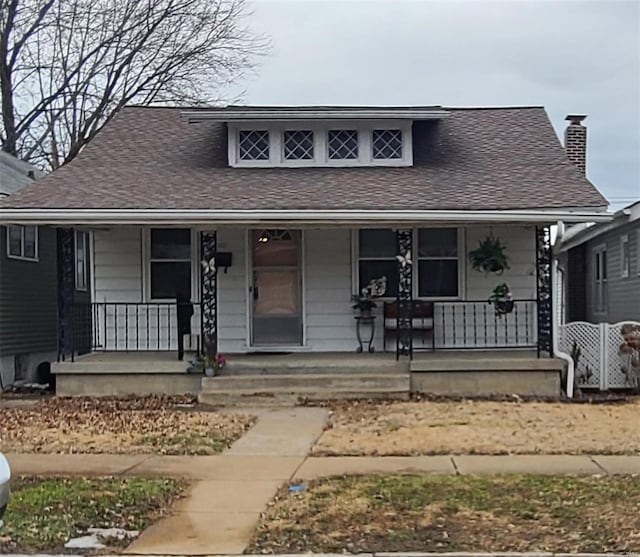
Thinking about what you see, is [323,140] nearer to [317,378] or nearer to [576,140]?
[317,378]

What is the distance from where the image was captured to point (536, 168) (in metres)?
15.6

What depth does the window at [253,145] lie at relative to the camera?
16047 millimetres

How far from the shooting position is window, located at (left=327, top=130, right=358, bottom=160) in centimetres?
1598

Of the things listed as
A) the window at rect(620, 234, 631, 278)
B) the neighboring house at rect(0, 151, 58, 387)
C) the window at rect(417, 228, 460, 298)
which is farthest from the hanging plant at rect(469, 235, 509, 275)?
the neighboring house at rect(0, 151, 58, 387)

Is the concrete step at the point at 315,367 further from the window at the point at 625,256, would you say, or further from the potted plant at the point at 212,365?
the window at the point at 625,256

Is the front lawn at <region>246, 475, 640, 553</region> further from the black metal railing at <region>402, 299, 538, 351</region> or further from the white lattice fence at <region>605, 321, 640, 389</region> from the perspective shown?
the black metal railing at <region>402, 299, 538, 351</region>

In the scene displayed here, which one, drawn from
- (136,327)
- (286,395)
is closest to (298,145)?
(136,327)

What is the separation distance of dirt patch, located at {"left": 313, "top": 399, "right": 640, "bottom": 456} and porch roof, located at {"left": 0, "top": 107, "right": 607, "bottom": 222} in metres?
2.83

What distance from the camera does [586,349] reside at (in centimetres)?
1445

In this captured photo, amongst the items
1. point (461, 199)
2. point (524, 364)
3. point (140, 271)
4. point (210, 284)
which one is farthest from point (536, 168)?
point (140, 271)

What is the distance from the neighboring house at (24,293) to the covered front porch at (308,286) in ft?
8.78

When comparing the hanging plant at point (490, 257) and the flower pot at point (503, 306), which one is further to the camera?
the hanging plant at point (490, 257)

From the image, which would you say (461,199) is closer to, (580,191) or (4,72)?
(580,191)

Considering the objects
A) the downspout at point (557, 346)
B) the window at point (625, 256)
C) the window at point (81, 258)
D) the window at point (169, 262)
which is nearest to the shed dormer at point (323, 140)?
the window at point (169, 262)
